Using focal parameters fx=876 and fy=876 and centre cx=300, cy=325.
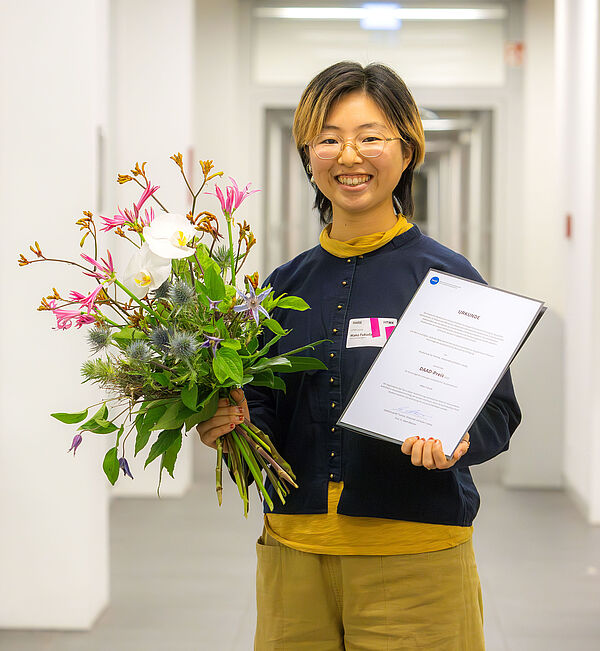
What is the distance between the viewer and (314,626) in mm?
1527

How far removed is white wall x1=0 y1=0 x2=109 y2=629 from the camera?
3068 millimetres

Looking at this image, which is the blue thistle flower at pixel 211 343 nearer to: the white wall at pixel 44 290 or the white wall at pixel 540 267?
the white wall at pixel 44 290

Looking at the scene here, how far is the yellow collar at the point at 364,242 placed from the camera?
1564 millimetres

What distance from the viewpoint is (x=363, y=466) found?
150 cm

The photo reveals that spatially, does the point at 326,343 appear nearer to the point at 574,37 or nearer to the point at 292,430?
the point at 292,430

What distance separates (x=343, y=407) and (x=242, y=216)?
4988 millimetres

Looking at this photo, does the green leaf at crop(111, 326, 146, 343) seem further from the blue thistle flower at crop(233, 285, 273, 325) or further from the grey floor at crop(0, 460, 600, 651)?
the grey floor at crop(0, 460, 600, 651)

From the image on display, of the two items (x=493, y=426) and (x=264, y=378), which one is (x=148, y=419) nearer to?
(x=264, y=378)

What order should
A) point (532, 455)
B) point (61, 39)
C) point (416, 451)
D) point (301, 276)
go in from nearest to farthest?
point (416, 451)
point (301, 276)
point (61, 39)
point (532, 455)

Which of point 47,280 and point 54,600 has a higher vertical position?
point 47,280

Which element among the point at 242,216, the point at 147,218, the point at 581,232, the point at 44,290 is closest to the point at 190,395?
the point at 147,218

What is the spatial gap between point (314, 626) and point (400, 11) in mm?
5655

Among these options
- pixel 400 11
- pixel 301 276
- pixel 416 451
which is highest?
pixel 400 11

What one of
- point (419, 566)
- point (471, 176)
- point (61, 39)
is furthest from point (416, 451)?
point (471, 176)
